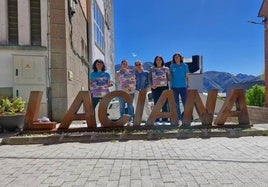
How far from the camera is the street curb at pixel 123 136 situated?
19.4 ft

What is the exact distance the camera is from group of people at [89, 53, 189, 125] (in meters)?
6.86

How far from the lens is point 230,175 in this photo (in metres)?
3.54

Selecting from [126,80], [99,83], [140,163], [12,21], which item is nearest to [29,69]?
[12,21]

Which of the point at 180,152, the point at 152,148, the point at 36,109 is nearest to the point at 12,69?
the point at 36,109

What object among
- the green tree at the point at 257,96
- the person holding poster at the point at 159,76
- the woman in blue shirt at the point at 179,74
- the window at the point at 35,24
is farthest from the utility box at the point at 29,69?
the green tree at the point at 257,96

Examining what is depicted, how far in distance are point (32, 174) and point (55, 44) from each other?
5853 millimetres

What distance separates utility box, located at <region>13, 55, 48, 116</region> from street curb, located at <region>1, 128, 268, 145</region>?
9.26 feet

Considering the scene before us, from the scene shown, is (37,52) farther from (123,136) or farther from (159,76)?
(123,136)

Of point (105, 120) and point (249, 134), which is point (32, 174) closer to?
point (105, 120)

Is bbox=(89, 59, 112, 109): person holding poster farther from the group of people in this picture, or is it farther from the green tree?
the green tree

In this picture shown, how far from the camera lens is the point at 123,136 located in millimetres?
6109

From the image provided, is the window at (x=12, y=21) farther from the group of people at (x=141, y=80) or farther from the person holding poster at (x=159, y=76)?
the person holding poster at (x=159, y=76)

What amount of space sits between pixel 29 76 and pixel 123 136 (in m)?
4.12

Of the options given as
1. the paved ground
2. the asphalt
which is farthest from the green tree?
the paved ground
